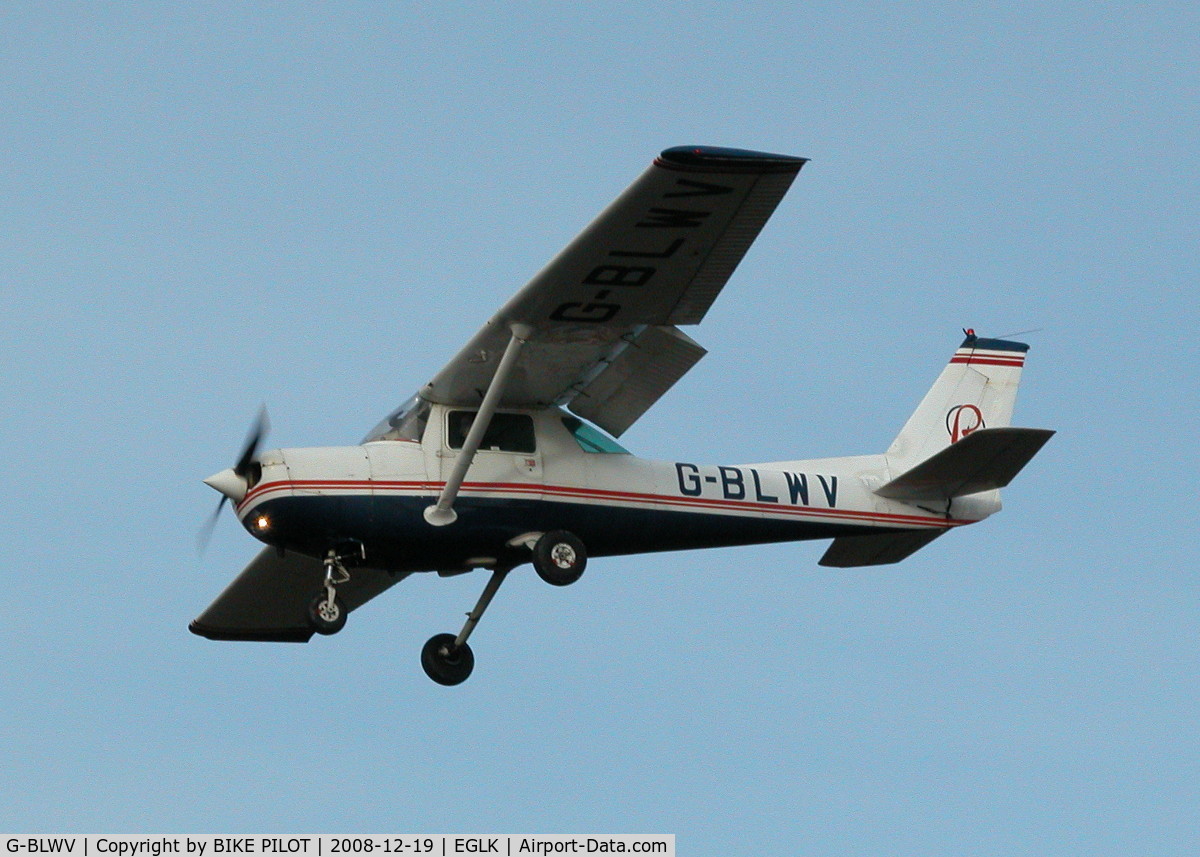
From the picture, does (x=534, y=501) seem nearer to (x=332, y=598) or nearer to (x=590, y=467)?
(x=590, y=467)

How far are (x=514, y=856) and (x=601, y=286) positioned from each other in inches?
192

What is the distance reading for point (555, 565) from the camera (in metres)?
20.4

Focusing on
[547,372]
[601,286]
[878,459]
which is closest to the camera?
[601,286]

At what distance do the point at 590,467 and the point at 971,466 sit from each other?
3.72 meters

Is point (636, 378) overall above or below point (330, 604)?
above

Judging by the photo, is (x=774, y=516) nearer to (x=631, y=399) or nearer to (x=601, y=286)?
(x=631, y=399)

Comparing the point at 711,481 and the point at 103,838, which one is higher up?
the point at 711,481

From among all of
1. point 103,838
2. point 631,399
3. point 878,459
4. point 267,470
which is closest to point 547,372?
point 631,399

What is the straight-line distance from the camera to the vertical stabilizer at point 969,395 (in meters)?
23.8

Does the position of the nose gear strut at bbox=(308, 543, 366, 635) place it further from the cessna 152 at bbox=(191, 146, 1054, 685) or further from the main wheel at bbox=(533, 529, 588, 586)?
the main wheel at bbox=(533, 529, 588, 586)

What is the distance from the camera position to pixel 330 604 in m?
20.1

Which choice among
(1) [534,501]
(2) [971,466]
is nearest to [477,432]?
(1) [534,501]

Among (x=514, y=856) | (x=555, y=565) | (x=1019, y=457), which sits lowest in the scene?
(x=514, y=856)

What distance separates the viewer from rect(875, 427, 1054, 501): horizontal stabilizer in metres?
21.3
